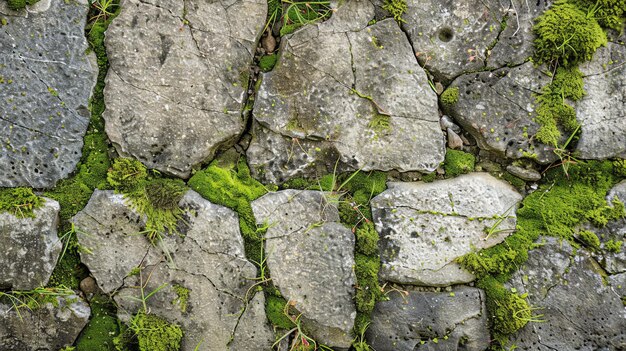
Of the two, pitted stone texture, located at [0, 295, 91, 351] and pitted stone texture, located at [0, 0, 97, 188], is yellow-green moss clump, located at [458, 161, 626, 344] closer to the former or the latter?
pitted stone texture, located at [0, 295, 91, 351]

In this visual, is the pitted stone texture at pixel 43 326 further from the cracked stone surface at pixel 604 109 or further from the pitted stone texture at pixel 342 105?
the cracked stone surface at pixel 604 109

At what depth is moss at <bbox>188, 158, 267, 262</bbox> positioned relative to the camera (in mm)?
2209

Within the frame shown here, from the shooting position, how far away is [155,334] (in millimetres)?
2133

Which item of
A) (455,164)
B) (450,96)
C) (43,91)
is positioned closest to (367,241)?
(455,164)

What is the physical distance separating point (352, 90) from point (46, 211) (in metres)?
1.39

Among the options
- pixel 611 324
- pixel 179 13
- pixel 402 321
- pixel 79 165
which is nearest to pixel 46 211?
pixel 79 165

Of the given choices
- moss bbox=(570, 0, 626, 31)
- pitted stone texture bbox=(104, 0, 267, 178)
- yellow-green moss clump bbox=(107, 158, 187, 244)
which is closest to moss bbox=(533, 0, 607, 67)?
moss bbox=(570, 0, 626, 31)

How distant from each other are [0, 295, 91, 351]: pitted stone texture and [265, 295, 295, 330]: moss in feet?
2.55

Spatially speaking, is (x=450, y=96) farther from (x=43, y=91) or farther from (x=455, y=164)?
(x=43, y=91)

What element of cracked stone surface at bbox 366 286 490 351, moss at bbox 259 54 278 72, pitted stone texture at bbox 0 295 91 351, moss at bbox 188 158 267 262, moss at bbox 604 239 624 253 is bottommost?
cracked stone surface at bbox 366 286 490 351

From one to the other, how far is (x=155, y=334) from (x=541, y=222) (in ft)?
5.74

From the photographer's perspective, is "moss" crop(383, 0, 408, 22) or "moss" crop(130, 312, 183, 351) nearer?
"moss" crop(130, 312, 183, 351)

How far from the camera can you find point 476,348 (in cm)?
222

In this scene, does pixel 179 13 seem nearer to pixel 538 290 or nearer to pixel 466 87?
pixel 466 87
